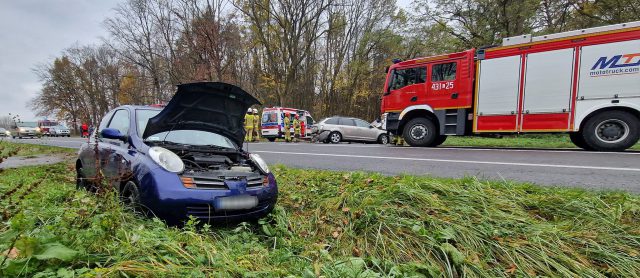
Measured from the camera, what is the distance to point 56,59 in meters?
38.8

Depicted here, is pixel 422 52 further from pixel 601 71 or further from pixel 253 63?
pixel 601 71

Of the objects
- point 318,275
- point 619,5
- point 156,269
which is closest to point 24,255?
point 156,269

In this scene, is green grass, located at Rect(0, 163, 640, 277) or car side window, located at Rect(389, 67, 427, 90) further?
car side window, located at Rect(389, 67, 427, 90)

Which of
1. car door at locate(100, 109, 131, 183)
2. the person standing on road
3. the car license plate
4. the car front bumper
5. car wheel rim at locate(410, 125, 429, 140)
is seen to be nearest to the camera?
the car front bumper

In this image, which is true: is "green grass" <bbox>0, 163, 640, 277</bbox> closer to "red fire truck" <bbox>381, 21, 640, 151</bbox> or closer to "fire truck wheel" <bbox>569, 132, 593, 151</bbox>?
"red fire truck" <bbox>381, 21, 640, 151</bbox>

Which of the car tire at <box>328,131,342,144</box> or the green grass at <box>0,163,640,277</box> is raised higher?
the car tire at <box>328,131,342,144</box>

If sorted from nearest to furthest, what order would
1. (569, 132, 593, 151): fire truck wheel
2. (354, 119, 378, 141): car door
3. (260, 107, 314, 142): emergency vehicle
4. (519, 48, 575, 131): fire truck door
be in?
1. (519, 48, 575, 131): fire truck door
2. (569, 132, 593, 151): fire truck wheel
3. (354, 119, 378, 141): car door
4. (260, 107, 314, 142): emergency vehicle

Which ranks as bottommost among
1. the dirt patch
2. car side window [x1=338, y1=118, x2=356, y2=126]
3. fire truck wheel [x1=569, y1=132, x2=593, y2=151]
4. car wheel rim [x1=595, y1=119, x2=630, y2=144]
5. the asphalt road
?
the dirt patch

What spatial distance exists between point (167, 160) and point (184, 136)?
0.90 m

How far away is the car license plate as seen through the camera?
2856 millimetres

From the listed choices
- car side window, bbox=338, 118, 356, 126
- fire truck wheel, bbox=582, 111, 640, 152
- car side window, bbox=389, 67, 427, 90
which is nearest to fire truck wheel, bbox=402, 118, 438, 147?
car side window, bbox=389, 67, 427, 90

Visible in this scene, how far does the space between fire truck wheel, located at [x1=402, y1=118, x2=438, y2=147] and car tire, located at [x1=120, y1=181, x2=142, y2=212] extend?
888cm

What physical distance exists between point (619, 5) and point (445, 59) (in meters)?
12.4

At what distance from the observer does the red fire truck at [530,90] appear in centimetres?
755
